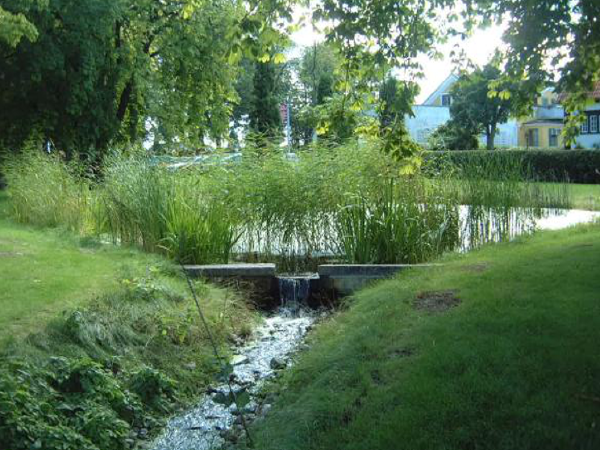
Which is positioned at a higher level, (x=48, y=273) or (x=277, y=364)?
(x=48, y=273)

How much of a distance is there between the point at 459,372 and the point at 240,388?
2669mm

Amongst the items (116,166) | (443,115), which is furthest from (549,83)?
(443,115)

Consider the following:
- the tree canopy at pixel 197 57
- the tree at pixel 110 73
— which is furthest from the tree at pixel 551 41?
the tree at pixel 110 73

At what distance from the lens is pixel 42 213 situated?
15203 mm

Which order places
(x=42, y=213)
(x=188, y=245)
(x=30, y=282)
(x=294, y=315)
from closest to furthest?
(x=30, y=282), (x=294, y=315), (x=188, y=245), (x=42, y=213)

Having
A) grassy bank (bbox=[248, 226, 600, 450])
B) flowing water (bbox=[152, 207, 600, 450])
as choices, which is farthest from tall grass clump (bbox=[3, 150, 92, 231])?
grassy bank (bbox=[248, 226, 600, 450])

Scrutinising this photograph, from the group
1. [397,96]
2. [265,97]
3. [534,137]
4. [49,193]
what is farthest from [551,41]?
[534,137]

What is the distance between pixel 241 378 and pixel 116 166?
23.8 ft

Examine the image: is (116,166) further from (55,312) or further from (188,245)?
(55,312)

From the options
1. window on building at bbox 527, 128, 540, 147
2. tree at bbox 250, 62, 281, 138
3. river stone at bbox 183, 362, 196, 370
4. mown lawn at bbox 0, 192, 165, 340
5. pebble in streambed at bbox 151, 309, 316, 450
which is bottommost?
pebble in streambed at bbox 151, 309, 316, 450

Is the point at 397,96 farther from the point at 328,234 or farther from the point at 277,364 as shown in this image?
the point at 328,234

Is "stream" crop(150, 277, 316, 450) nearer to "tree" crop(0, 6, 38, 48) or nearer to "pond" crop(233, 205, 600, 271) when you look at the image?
"pond" crop(233, 205, 600, 271)

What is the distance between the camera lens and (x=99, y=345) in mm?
7188

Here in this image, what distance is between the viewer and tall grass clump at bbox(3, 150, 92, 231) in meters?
14.9
